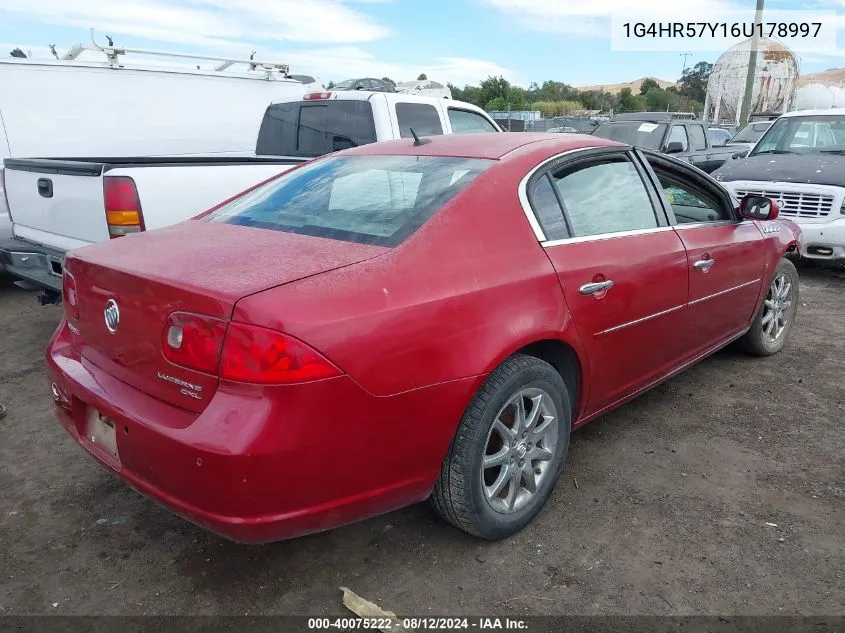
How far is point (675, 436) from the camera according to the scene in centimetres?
361

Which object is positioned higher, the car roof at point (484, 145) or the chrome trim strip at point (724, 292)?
the car roof at point (484, 145)

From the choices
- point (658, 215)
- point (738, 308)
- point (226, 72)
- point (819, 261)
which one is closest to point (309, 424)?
point (658, 215)

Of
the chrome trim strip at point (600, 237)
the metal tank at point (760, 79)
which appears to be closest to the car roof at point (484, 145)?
the chrome trim strip at point (600, 237)

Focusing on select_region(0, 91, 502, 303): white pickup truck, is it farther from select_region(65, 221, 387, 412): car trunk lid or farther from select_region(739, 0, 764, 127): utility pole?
select_region(739, 0, 764, 127): utility pole

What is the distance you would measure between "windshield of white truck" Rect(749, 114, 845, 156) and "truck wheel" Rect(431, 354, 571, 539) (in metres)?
7.24

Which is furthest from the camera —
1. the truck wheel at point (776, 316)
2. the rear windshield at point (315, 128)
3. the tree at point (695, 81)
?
the tree at point (695, 81)

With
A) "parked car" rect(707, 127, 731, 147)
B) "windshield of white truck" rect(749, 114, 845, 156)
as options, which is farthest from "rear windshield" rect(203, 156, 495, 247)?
"parked car" rect(707, 127, 731, 147)

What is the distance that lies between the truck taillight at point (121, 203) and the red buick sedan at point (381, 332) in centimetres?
96

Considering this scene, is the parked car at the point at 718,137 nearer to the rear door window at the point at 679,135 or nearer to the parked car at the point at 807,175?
the rear door window at the point at 679,135

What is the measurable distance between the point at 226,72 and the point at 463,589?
22.5 ft

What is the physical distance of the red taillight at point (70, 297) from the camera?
258cm

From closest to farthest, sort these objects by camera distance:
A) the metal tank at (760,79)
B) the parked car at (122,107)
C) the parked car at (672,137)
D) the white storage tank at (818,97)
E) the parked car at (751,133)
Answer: the parked car at (122,107)
the parked car at (672,137)
the parked car at (751,133)
the white storage tank at (818,97)
the metal tank at (760,79)

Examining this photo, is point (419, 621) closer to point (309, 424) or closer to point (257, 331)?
point (309, 424)

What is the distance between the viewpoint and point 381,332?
210 cm
